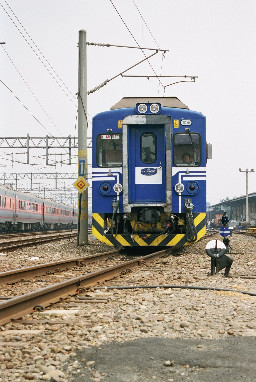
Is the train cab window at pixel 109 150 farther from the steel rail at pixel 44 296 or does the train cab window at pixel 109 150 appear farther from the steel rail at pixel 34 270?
the steel rail at pixel 44 296

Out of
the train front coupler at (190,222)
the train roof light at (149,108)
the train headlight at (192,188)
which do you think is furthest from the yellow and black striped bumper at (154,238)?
the train roof light at (149,108)

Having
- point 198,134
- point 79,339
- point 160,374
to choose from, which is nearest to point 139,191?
point 198,134

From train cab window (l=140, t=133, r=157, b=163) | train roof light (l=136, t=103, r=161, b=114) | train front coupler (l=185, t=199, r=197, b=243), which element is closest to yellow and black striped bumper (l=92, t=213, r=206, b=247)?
train front coupler (l=185, t=199, r=197, b=243)

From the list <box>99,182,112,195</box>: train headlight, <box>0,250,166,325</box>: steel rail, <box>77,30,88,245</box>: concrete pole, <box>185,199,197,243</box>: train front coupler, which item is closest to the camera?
<box>0,250,166,325</box>: steel rail

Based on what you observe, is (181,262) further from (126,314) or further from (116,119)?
(126,314)

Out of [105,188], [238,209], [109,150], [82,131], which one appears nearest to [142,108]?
[109,150]

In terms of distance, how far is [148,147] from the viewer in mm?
13062

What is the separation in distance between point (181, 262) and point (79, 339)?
285 inches

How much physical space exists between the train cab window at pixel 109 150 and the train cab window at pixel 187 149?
4.71 ft

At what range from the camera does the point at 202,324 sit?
4.89m

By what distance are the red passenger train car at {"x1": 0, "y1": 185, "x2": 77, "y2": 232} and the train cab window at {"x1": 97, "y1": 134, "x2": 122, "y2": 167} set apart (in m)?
22.9

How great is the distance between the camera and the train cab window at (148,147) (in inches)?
513

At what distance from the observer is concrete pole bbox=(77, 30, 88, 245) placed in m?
16.7

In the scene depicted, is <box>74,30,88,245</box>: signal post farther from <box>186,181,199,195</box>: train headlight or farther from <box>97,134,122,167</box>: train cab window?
<box>186,181,199,195</box>: train headlight
